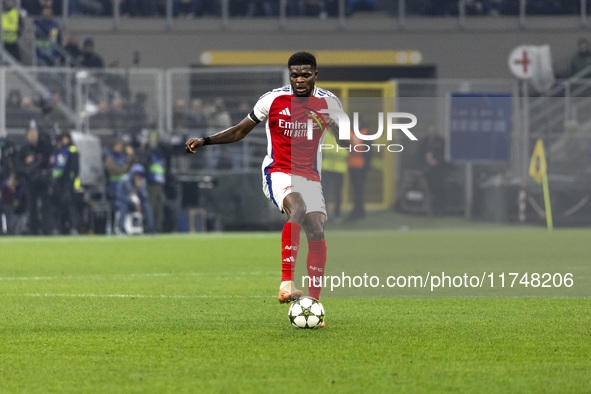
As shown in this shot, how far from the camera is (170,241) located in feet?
59.0

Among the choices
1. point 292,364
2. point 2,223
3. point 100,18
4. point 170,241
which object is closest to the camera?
point 292,364

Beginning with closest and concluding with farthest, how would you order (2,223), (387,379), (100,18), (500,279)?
(387,379) → (500,279) → (2,223) → (100,18)

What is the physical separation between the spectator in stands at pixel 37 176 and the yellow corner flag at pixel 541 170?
9.09 meters

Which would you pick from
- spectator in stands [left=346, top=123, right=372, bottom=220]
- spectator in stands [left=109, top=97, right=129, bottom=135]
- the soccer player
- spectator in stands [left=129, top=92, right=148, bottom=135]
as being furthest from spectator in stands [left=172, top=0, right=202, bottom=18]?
the soccer player

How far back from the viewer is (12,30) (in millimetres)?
24484

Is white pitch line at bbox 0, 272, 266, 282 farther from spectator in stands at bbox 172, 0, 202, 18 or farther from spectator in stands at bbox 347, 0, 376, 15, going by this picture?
spectator in stands at bbox 347, 0, 376, 15

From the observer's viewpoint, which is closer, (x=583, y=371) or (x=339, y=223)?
(x=583, y=371)

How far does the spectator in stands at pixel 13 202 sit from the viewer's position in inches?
774

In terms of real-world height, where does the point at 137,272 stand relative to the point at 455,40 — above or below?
below

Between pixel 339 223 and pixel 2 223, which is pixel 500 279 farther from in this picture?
pixel 2 223

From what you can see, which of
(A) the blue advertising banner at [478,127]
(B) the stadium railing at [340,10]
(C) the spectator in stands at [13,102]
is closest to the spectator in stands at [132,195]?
(C) the spectator in stands at [13,102]

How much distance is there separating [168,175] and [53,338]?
1375 cm

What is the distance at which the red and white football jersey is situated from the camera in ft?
25.4

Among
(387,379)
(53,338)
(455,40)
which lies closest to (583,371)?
(387,379)
